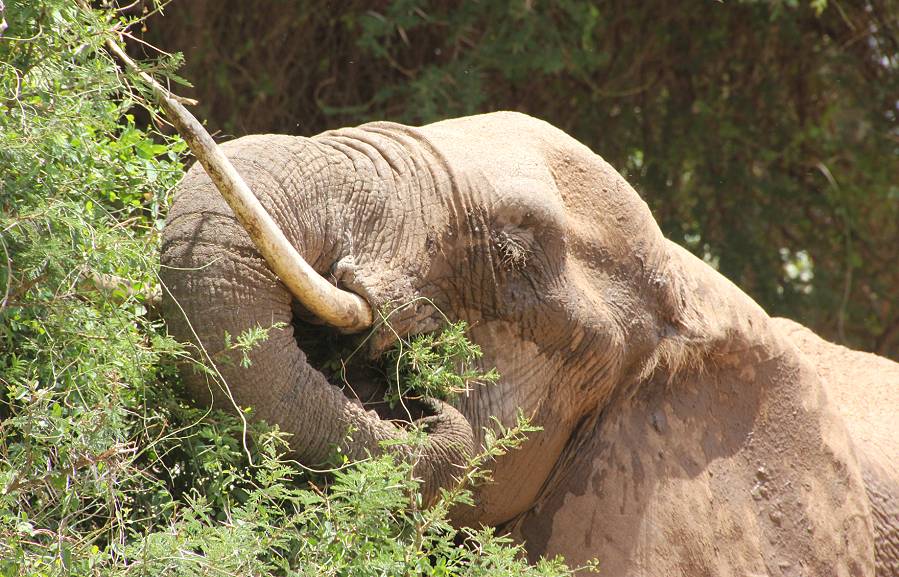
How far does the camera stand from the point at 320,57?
631 centimetres

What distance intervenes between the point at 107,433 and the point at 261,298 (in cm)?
31

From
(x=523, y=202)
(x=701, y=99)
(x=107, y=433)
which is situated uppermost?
(x=701, y=99)

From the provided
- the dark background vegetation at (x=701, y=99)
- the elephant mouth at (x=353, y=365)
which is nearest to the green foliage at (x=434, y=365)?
the elephant mouth at (x=353, y=365)

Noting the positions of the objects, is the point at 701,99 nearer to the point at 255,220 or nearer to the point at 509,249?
the point at 509,249

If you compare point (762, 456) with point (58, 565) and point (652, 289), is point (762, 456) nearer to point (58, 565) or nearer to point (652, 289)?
point (652, 289)

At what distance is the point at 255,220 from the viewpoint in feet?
7.06

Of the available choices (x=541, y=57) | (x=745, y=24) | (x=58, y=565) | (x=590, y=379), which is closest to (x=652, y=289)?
(x=590, y=379)

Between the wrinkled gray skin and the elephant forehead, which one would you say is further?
the elephant forehead

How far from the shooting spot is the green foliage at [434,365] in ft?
7.98

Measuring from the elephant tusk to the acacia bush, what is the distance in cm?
12

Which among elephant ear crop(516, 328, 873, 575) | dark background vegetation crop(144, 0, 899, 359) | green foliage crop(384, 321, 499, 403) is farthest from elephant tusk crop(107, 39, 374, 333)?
dark background vegetation crop(144, 0, 899, 359)

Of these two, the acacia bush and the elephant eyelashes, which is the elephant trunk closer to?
the acacia bush

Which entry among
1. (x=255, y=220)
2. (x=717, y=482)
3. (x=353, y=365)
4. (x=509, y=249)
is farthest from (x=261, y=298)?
(x=717, y=482)

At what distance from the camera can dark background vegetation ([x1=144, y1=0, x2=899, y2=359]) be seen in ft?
20.0
